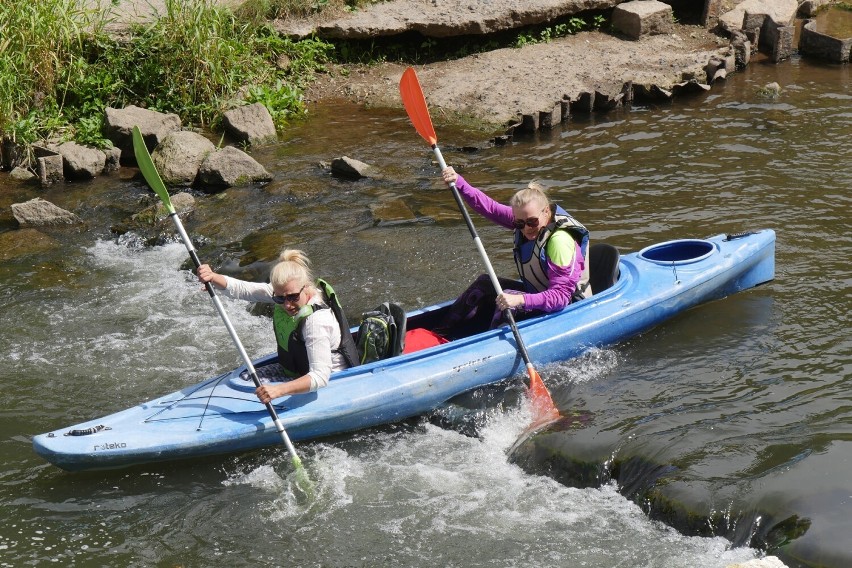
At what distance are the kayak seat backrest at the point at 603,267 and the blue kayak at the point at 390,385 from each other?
25mm

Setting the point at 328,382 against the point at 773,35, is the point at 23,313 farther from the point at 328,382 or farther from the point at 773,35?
the point at 773,35

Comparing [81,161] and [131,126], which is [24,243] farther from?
[131,126]

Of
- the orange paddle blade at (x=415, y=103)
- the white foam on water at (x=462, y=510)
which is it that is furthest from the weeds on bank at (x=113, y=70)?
the white foam on water at (x=462, y=510)

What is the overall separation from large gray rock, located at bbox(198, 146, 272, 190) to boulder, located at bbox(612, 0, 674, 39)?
4.84 meters

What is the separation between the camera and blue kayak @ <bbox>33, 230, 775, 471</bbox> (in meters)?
4.80

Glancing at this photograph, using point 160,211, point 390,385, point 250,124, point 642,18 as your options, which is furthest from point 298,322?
point 642,18

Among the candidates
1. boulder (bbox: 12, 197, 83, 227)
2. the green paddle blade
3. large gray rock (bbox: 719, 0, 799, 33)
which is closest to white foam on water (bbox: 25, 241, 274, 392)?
boulder (bbox: 12, 197, 83, 227)

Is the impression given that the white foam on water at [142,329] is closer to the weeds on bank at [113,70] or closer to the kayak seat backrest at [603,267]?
the kayak seat backrest at [603,267]

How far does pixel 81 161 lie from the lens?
8.96 metres

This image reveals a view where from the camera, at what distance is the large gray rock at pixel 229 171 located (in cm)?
859

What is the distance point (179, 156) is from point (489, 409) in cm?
469

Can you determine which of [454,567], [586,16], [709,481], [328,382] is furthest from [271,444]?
[586,16]

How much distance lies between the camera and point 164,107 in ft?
32.4

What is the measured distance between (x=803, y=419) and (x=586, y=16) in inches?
298
